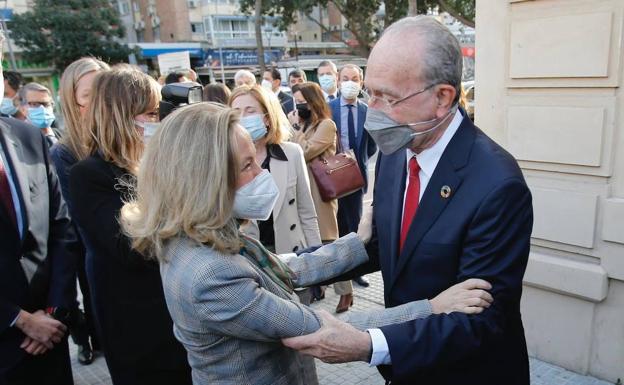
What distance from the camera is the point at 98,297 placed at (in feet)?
7.36

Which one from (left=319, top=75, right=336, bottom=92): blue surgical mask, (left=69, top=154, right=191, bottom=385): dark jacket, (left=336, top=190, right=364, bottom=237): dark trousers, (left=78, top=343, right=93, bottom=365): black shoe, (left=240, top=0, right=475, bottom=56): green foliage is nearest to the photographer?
(left=69, top=154, right=191, bottom=385): dark jacket

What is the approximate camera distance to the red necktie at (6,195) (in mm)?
2145

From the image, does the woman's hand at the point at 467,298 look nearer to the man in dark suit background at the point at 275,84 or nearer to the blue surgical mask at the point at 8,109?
the blue surgical mask at the point at 8,109

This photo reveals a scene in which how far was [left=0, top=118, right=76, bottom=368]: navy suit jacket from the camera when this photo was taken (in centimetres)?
213

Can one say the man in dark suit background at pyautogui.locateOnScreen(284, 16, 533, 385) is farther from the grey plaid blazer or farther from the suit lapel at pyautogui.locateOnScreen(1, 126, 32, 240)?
the suit lapel at pyautogui.locateOnScreen(1, 126, 32, 240)

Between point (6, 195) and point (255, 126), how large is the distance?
4.78 feet

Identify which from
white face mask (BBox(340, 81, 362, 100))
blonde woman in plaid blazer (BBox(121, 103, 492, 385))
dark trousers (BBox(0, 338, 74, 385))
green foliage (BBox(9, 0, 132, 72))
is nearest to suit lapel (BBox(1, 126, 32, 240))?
dark trousers (BBox(0, 338, 74, 385))

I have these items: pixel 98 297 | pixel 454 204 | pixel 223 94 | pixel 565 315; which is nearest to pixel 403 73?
pixel 454 204

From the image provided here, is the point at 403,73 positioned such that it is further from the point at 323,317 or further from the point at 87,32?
the point at 87,32

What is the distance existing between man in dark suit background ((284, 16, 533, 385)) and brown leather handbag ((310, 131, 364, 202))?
241 centimetres

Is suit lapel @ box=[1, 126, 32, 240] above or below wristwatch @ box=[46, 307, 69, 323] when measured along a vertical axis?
above

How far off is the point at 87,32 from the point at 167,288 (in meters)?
34.4

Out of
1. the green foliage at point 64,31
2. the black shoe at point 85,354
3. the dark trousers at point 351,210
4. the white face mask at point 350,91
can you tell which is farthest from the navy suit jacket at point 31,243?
the green foliage at point 64,31

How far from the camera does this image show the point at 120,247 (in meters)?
2.04
